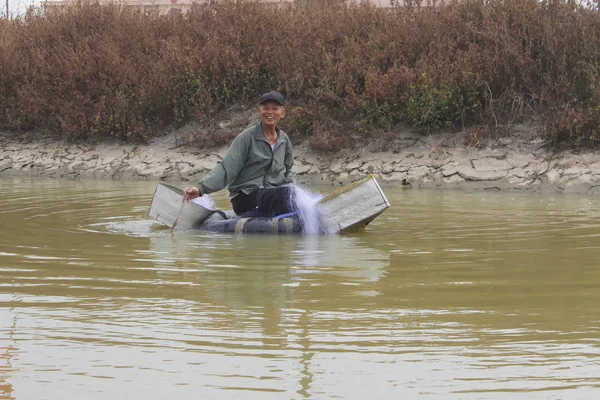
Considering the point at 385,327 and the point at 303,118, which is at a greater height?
the point at 303,118

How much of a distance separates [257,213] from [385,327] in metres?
4.79

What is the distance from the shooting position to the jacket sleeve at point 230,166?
349 inches

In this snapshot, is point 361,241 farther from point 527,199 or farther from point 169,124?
point 169,124

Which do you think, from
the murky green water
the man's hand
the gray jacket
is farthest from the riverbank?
the man's hand

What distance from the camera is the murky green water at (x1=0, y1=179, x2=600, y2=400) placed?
3623 mm

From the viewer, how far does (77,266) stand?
21.6ft

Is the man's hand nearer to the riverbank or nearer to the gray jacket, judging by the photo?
the gray jacket

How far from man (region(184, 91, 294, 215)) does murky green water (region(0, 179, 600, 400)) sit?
0.65m

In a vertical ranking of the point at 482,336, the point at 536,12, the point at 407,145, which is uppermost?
the point at 536,12

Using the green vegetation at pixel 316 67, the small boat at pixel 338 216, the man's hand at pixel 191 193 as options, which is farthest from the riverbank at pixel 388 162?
the man's hand at pixel 191 193

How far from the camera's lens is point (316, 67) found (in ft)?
57.6

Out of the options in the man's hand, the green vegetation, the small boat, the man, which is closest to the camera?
the man's hand

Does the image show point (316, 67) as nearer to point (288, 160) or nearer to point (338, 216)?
point (288, 160)

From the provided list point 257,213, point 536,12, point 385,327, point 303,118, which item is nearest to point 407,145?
point 303,118
